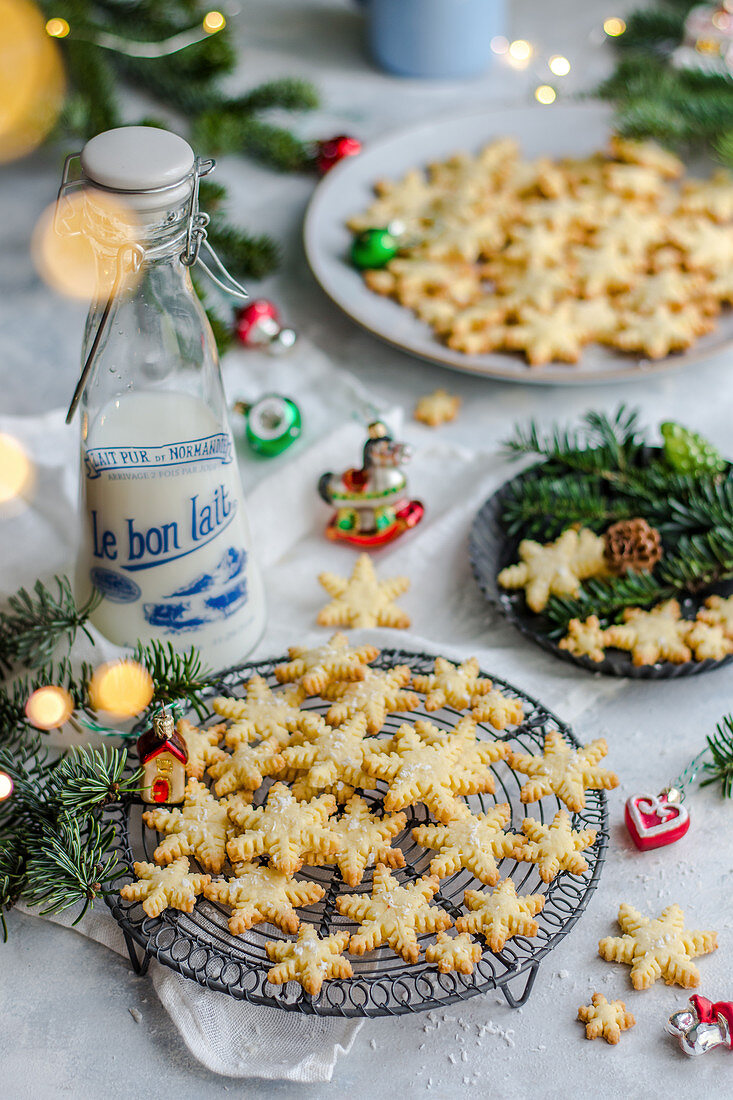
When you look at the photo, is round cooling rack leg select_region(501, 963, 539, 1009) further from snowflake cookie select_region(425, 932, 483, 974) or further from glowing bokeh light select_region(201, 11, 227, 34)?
glowing bokeh light select_region(201, 11, 227, 34)

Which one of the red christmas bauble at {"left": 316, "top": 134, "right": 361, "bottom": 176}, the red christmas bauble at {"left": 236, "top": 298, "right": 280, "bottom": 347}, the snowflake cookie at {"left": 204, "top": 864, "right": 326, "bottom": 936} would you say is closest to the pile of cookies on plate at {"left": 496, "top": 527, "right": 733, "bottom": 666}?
the snowflake cookie at {"left": 204, "top": 864, "right": 326, "bottom": 936}

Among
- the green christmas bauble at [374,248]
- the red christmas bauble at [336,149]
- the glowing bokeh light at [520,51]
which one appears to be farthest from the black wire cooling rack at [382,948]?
the glowing bokeh light at [520,51]

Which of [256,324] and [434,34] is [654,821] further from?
[434,34]

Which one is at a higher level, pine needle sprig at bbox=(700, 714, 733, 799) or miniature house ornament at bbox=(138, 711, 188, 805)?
miniature house ornament at bbox=(138, 711, 188, 805)

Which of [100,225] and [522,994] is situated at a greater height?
[100,225]

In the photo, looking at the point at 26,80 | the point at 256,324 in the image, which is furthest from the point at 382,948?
the point at 26,80

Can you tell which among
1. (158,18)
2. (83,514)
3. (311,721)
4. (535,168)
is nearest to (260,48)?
(158,18)

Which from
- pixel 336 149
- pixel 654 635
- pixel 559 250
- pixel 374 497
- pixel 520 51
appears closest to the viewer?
pixel 654 635
